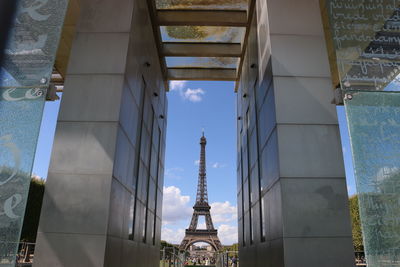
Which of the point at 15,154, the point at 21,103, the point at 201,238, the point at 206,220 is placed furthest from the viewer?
the point at 206,220

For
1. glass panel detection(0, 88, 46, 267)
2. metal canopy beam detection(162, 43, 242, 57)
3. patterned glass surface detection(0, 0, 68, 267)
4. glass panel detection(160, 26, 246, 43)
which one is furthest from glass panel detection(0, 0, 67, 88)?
metal canopy beam detection(162, 43, 242, 57)

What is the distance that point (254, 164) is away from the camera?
9867mm

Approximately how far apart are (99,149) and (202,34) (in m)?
8.28

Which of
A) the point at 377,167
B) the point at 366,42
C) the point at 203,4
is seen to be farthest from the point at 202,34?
the point at 377,167

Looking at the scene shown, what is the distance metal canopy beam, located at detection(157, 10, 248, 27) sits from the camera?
37.5ft

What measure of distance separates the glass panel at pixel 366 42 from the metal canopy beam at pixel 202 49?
957 cm

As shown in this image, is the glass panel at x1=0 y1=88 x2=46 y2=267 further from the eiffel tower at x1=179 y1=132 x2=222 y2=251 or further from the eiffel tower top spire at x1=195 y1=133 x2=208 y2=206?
the eiffel tower top spire at x1=195 y1=133 x2=208 y2=206

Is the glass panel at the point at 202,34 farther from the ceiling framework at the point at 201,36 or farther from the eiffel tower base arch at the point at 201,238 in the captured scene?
the eiffel tower base arch at the point at 201,238

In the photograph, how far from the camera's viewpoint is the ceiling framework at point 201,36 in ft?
37.2

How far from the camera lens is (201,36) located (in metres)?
13.5

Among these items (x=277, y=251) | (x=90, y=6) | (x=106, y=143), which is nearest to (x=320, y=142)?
(x=277, y=251)

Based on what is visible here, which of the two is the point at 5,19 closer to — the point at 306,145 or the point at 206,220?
the point at 306,145

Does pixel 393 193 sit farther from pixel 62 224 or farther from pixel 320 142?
pixel 62 224

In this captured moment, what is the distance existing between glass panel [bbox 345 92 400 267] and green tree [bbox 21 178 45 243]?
79.2 feet
